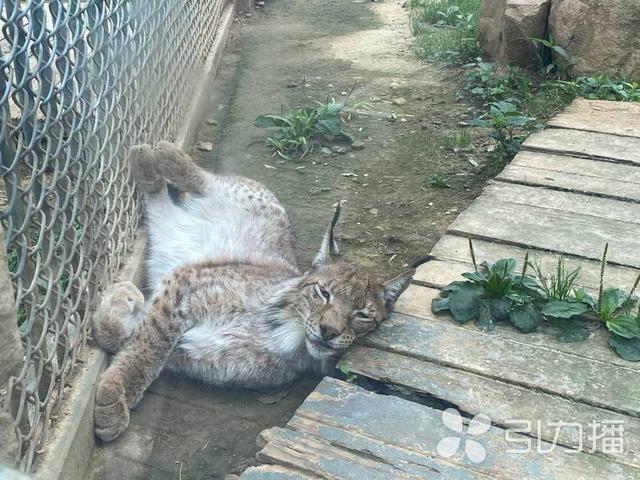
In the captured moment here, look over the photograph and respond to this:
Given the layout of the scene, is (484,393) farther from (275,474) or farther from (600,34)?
(600,34)

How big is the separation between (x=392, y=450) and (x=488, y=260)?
133cm

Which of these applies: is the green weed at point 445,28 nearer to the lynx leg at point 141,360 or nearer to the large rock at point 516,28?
the large rock at point 516,28

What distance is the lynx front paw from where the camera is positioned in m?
2.99

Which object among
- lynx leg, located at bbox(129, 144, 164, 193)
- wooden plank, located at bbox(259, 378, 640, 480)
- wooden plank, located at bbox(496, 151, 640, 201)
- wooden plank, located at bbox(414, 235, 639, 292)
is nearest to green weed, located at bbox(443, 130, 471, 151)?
wooden plank, located at bbox(496, 151, 640, 201)

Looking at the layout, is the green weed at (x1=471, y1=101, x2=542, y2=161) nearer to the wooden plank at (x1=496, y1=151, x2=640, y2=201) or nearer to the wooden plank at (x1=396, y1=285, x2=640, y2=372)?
the wooden plank at (x1=496, y1=151, x2=640, y2=201)

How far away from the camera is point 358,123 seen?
6242mm

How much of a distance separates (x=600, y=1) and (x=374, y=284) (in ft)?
12.7

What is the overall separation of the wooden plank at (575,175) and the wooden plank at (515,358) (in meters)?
1.49

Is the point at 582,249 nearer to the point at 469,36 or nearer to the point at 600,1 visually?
the point at 600,1

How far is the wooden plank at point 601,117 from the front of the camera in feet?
17.1

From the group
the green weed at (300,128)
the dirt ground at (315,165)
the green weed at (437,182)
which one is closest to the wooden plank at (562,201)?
the dirt ground at (315,165)

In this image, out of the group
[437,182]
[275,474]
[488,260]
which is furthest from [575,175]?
[275,474]

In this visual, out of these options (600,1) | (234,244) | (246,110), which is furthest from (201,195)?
(600,1)

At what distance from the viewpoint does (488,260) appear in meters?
3.71
